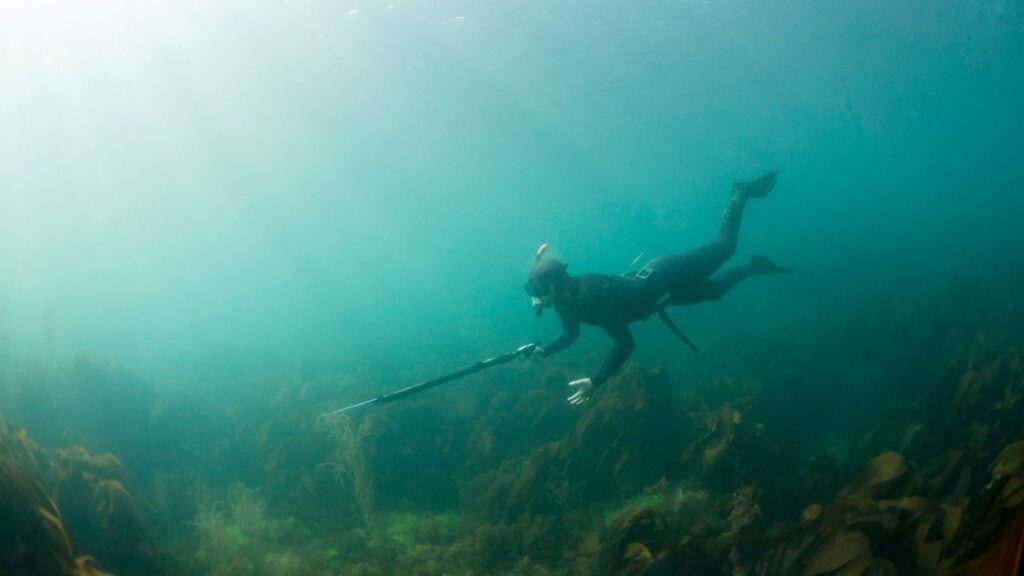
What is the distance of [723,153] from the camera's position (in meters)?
97.9

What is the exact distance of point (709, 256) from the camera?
26.2 ft

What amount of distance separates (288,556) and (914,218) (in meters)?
42.1

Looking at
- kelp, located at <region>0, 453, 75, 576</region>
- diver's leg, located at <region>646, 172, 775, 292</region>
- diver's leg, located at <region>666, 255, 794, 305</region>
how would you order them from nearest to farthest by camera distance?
1. kelp, located at <region>0, 453, 75, 576</region>
2. diver's leg, located at <region>646, 172, 775, 292</region>
3. diver's leg, located at <region>666, 255, 794, 305</region>

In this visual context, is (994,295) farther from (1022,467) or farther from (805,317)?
(1022,467)

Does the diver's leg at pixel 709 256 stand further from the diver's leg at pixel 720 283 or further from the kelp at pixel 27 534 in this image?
the kelp at pixel 27 534

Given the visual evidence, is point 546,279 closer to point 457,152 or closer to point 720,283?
point 720,283

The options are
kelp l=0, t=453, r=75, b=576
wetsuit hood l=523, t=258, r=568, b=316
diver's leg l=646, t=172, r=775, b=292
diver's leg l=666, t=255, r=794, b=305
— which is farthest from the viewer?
diver's leg l=666, t=255, r=794, b=305

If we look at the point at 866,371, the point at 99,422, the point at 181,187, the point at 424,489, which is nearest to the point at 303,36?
the point at 99,422

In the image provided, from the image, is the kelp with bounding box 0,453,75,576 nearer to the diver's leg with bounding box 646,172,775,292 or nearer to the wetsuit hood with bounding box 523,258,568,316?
the wetsuit hood with bounding box 523,258,568,316

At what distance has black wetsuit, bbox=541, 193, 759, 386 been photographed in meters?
6.20

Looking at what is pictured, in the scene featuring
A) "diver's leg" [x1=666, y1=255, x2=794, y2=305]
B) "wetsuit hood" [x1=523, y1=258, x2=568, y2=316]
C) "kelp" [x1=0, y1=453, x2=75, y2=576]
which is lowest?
"diver's leg" [x1=666, y1=255, x2=794, y2=305]

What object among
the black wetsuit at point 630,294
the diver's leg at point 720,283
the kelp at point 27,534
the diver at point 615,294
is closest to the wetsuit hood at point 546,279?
the diver at point 615,294

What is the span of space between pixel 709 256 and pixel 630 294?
234 cm

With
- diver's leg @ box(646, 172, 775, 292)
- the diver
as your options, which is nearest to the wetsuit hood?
the diver
